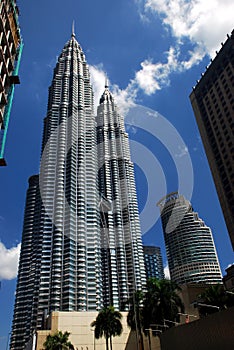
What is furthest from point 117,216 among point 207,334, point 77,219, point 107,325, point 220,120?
point 207,334

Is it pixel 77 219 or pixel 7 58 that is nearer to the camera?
pixel 7 58

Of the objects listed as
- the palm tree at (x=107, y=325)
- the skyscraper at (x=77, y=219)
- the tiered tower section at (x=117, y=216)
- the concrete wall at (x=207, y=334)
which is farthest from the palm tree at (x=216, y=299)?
the tiered tower section at (x=117, y=216)

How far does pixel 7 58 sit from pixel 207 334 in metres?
34.9

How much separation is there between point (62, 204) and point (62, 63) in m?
98.7

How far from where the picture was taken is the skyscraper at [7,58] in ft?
97.8

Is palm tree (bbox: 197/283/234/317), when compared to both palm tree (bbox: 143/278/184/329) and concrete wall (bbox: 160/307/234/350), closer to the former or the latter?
palm tree (bbox: 143/278/184/329)

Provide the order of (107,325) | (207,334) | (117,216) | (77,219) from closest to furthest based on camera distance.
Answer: (207,334) < (107,325) < (77,219) < (117,216)

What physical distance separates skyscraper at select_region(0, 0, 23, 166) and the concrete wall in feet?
81.3

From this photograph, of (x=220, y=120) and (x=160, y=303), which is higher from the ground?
(x=220, y=120)

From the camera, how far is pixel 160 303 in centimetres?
4881

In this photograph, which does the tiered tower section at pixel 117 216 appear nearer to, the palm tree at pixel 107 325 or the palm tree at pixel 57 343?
the palm tree at pixel 107 325

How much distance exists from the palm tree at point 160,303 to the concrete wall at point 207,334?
1101cm

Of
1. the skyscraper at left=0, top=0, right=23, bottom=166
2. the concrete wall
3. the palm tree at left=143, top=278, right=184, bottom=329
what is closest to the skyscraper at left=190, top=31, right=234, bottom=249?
the palm tree at left=143, top=278, right=184, bottom=329

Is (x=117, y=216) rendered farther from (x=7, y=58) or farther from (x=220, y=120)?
(x=7, y=58)
